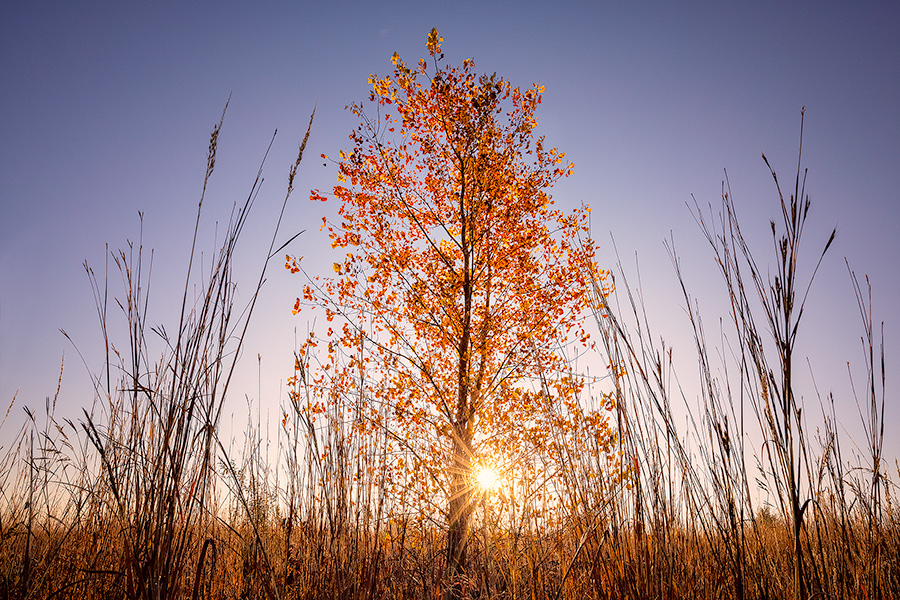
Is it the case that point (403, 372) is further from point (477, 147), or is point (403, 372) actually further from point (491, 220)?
point (477, 147)

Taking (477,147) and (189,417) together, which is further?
(477,147)

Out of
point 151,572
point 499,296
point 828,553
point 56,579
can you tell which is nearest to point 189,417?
point 151,572

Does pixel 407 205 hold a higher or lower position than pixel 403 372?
higher

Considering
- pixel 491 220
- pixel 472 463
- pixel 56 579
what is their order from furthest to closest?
pixel 491 220, pixel 472 463, pixel 56 579

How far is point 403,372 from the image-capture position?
554cm

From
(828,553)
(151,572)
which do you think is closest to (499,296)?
(828,553)

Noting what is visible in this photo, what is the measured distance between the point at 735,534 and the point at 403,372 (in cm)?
432

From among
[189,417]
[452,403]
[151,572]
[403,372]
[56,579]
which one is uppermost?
[403,372]

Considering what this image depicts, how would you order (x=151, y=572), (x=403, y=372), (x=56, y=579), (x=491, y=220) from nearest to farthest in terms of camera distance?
(x=151, y=572) < (x=56, y=579) < (x=403, y=372) < (x=491, y=220)

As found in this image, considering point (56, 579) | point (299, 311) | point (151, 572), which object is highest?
point (299, 311)

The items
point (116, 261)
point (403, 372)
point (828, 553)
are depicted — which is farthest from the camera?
point (403, 372)

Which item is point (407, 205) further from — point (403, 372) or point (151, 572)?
point (151, 572)

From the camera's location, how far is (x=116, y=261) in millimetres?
1534

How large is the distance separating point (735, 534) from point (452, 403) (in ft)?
14.2
